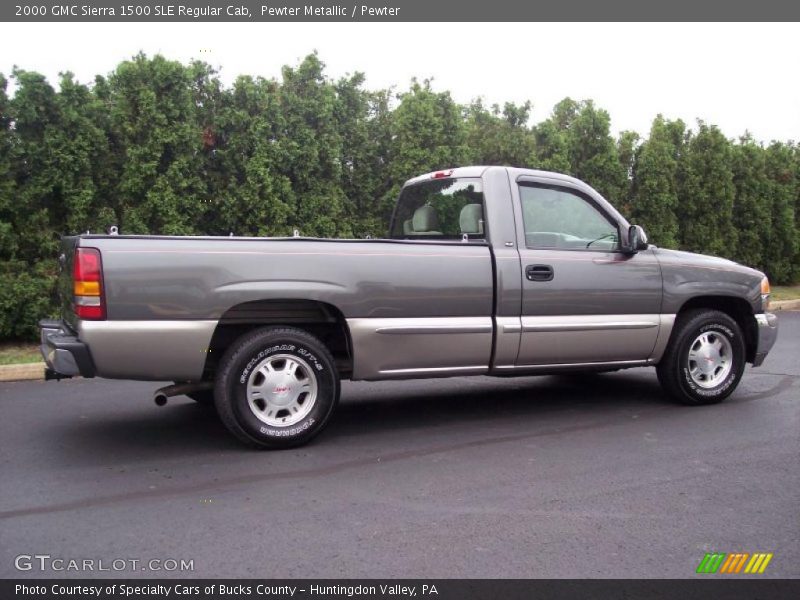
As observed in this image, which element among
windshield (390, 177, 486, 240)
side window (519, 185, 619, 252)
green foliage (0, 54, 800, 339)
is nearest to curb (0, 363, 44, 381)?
green foliage (0, 54, 800, 339)

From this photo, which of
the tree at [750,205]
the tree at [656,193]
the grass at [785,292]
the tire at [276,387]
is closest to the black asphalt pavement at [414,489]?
the tire at [276,387]

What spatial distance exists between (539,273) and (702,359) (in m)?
1.83

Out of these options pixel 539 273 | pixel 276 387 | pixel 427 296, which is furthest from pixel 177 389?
pixel 539 273

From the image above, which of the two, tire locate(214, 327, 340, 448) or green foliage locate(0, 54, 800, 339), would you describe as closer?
tire locate(214, 327, 340, 448)

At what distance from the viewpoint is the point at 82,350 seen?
429 centimetres

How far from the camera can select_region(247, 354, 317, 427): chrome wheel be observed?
472cm

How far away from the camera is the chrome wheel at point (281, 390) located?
4723 mm

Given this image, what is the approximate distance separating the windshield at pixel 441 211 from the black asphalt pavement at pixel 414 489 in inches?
60.5

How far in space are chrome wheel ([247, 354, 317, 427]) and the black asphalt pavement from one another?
26 centimetres
